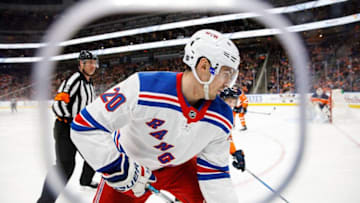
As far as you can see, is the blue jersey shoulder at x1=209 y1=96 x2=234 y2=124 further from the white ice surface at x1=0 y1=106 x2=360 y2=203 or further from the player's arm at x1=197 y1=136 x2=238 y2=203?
the white ice surface at x1=0 y1=106 x2=360 y2=203

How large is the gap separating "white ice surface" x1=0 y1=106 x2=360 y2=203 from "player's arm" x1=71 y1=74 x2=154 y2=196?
3.18ft

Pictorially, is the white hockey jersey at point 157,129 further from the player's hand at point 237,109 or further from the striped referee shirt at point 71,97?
the player's hand at point 237,109

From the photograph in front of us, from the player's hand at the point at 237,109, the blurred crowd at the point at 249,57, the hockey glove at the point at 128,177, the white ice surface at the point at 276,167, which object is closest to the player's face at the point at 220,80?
the hockey glove at the point at 128,177

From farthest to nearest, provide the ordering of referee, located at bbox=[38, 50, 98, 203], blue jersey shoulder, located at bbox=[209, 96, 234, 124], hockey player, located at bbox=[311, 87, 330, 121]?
hockey player, located at bbox=[311, 87, 330, 121] < referee, located at bbox=[38, 50, 98, 203] < blue jersey shoulder, located at bbox=[209, 96, 234, 124]

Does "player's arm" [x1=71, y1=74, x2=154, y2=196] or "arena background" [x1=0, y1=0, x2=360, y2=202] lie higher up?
"arena background" [x1=0, y1=0, x2=360, y2=202]

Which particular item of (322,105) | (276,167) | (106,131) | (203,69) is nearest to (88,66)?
(106,131)

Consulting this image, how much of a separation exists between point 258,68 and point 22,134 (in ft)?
39.3

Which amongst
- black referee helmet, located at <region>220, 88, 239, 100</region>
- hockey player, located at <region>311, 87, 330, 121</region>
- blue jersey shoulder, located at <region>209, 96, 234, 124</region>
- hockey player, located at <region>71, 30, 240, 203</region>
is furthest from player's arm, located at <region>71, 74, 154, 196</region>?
hockey player, located at <region>311, 87, 330, 121</region>

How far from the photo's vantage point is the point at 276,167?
9.91ft

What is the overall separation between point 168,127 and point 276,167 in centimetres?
249

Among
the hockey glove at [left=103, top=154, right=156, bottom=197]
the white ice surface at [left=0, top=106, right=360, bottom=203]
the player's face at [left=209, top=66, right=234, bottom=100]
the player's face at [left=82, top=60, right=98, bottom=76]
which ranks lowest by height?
the white ice surface at [left=0, top=106, right=360, bottom=203]

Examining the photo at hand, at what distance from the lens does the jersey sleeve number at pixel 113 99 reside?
865mm

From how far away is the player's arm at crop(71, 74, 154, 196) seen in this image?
2.80 feet

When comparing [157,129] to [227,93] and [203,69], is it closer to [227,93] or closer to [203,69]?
[203,69]
